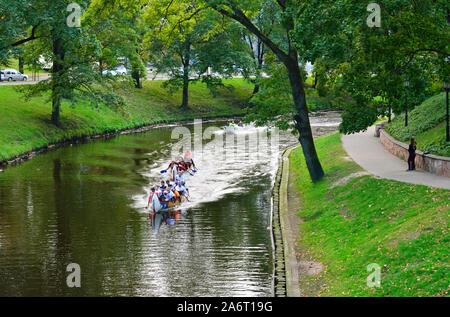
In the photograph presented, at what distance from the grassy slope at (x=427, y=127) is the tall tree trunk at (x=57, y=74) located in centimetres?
2593

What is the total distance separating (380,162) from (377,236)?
1375cm

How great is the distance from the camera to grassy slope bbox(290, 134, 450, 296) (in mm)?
15810

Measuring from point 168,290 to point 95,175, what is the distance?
20682 millimetres

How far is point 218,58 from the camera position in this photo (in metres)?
70.9

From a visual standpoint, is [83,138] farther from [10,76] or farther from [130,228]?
[130,228]

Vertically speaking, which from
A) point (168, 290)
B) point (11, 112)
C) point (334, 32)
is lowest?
point (168, 290)

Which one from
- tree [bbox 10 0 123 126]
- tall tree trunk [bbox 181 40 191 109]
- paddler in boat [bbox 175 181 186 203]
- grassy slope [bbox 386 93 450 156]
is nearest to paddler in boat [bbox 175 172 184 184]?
paddler in boat [bbox 175 181 186 203]

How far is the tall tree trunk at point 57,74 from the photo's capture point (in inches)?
1907

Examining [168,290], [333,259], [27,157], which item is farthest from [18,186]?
[333,259]

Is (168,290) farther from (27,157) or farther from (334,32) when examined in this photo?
(27,157)

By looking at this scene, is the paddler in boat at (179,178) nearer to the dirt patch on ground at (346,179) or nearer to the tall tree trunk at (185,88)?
the dirt patch on ground at (346,179)

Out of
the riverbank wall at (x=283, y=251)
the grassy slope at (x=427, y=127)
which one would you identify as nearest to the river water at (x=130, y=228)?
Answer: the riverbank wall at (x=283, y=251)

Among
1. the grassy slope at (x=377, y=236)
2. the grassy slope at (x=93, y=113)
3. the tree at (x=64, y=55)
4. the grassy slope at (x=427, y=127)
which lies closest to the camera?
the grassy slope at (x=377, y=236)

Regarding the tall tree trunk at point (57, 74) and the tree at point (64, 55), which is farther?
the tall tree trunk at point (57, 74)
